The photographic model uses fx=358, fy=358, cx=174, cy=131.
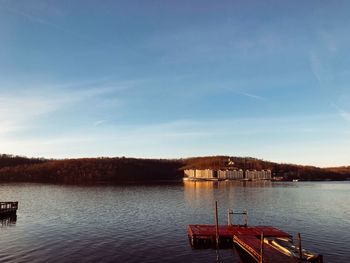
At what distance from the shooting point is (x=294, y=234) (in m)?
58.7

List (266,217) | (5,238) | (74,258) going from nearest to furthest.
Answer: (74,258) → (5,238) → (266,217)

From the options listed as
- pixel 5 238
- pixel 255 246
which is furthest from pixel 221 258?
pixel 5 238

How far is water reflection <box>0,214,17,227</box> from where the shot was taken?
2616 inches

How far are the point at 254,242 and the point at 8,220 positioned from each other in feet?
164

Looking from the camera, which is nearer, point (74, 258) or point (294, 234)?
point (74, 258)

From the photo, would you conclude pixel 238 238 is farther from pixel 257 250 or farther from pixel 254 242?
pixel 257 250

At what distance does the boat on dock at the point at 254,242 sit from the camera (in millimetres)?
38653

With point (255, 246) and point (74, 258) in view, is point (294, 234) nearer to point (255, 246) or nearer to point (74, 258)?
point (255, 246)

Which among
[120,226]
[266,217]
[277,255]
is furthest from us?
[266,217]

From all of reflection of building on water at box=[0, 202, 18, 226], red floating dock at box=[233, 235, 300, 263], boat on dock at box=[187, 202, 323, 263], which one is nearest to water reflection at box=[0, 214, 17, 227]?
reflection of building on water at box=[0, 202, 18, 226]

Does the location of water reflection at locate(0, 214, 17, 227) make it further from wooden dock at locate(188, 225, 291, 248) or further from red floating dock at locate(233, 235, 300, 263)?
red floating dock at locate(233, 235, 300, 263)

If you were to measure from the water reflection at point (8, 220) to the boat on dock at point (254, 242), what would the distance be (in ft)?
115

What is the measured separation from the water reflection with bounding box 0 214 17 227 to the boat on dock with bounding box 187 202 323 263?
1380 inches

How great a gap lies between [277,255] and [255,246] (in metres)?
4.60
